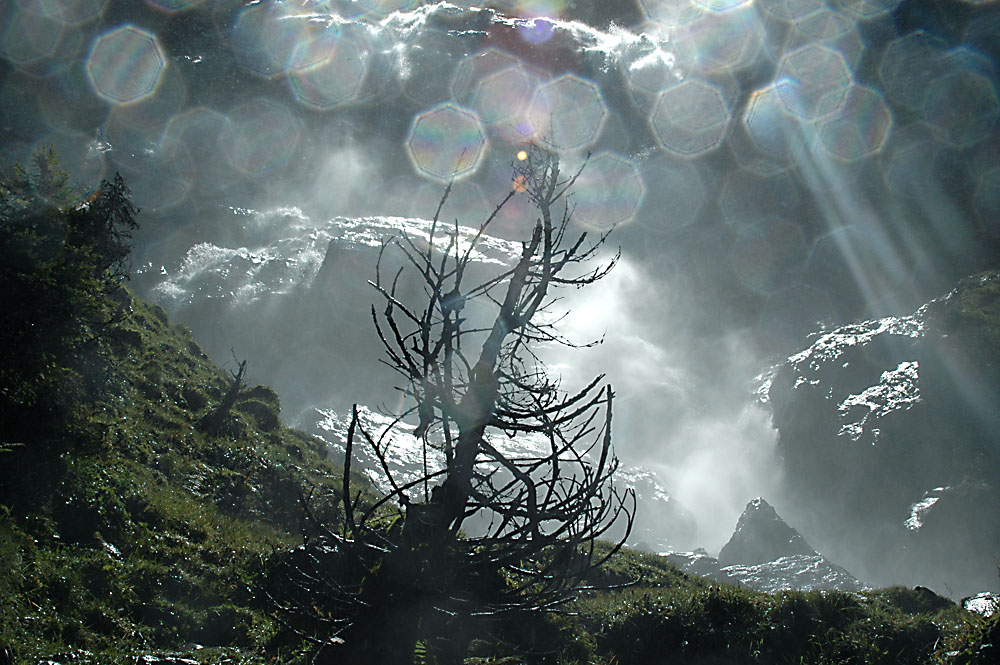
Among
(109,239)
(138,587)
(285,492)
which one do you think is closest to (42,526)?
(138,587)

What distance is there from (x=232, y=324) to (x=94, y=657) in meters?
171

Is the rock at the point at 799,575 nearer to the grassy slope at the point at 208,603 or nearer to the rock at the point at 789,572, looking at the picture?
the rock at the point at 789,572

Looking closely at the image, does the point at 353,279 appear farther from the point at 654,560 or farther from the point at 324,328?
the point at 654,560

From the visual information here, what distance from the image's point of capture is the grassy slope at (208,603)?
704 cm

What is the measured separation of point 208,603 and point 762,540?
137729mm

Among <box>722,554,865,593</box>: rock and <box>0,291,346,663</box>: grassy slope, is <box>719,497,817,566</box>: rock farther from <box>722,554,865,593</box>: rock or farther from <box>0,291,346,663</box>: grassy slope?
<box>0,291,346,663</box>: grassy slope

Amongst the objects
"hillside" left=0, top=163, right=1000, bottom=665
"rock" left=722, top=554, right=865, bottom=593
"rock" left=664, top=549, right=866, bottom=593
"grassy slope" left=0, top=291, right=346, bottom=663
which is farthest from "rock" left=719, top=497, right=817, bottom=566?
"hillside" left=0, top=163, right=1000, bottom=665

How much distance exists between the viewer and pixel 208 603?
28.9ft

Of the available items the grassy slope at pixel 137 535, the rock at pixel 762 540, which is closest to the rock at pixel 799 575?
the rock at pixel 762 540

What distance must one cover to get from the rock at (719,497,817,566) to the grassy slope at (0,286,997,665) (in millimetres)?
124668

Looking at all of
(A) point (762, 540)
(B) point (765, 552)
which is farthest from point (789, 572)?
(A) point (762, 540)

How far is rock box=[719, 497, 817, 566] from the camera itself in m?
122

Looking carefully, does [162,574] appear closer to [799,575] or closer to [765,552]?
[799,575]

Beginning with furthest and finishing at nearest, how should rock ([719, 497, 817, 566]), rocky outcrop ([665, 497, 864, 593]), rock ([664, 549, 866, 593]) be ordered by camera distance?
rock ([719, 497, 817, 566]), rocky outcrop ([665, 497, 864, 593]), rock ([664, 549, 866, 593])
